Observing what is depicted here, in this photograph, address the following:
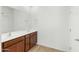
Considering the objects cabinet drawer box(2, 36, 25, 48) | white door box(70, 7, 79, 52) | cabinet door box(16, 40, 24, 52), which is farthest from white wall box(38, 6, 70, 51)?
cabinet drawer box(2, 36, 25, 48)

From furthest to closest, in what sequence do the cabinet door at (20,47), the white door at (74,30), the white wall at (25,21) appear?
1. the cabinet door at (20,47)
2. the white wall at (25,21)
3. the white door at (74,30)

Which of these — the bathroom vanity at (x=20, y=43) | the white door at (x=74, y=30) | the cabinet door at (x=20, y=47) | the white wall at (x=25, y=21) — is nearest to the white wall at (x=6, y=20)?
the white wall at (x=25, y=21)

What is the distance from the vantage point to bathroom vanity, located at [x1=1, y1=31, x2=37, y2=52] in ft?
4.67

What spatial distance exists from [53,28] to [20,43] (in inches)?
30.6

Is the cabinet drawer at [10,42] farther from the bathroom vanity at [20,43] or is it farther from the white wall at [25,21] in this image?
the white wall at [25,21]

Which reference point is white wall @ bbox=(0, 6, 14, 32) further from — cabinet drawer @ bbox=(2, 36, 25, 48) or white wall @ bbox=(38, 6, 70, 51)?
white wall @ bbox=(38, 6, 70, 51)

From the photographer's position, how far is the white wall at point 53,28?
1331mm

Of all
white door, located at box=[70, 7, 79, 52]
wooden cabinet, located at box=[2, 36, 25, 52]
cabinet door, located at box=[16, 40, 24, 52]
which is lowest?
cabinet door, located at box=[16, 40, 24, 52]

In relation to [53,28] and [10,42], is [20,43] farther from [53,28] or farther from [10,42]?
[53,28]

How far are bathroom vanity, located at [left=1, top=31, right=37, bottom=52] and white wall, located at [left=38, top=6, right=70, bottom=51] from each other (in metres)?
0.15

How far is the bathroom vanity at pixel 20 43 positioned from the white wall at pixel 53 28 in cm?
15

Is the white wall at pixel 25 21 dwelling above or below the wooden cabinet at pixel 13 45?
above
